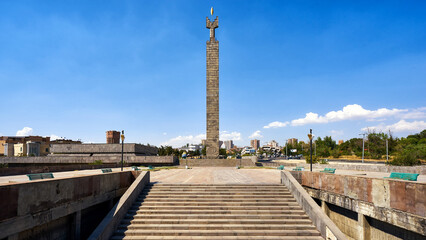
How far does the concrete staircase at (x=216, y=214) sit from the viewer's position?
10.6m

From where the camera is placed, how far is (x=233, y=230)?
10789 mm

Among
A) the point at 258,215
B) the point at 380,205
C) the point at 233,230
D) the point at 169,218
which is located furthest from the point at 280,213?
the point at 169,218

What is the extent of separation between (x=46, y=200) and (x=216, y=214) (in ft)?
23.1

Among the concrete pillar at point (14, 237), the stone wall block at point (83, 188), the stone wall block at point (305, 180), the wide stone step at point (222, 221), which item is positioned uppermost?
the stone wall block at point (83, 188)

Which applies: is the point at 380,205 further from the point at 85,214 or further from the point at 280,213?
the point at 85,214

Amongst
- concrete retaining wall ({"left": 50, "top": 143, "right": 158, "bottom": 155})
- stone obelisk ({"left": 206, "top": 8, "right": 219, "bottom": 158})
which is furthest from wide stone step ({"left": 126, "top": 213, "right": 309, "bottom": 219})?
concrete retaining wall ({"left": 50, "top": 143, "right": 158, "bottom": 155})

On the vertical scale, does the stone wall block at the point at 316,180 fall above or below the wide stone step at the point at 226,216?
above

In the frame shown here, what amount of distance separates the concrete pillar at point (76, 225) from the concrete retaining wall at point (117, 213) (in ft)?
3.48

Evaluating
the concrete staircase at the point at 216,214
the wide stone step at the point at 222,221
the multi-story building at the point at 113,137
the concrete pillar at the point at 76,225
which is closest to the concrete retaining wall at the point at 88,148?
the multi-story building at the point at 113,137

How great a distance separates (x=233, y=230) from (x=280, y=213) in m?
2.72

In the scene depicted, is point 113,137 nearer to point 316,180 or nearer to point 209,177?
point 209,177

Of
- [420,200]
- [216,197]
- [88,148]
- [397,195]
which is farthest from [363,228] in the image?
[88,148]

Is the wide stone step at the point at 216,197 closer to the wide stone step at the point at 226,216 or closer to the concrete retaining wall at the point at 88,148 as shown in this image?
the wide stone step at the point at 226,216

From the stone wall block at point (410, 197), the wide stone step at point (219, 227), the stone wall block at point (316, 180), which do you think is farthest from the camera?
the stone wall block at point (316, 180)
